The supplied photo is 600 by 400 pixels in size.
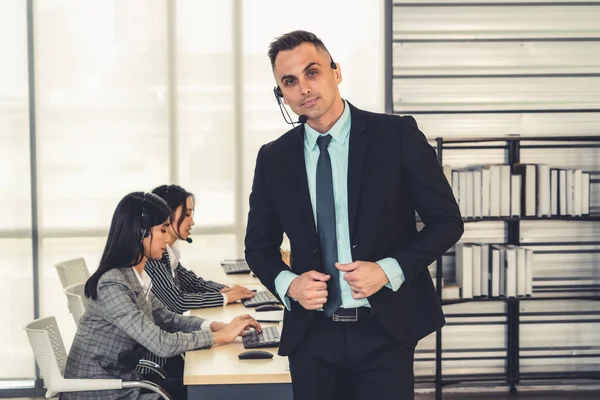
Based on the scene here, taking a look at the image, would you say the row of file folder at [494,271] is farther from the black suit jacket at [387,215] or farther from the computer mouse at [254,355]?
the black suit jacket at [387,215]

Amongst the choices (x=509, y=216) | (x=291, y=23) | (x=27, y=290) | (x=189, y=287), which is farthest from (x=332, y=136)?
(x=27, y=290)

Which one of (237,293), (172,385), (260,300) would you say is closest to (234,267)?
(237,293)

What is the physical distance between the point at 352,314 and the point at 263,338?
127 centimetres

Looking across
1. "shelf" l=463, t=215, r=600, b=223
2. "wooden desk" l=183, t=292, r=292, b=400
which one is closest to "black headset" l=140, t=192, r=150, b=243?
"wooden desk" l=183, t=292, r=292, b=400

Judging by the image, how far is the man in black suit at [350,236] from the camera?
1.73 m

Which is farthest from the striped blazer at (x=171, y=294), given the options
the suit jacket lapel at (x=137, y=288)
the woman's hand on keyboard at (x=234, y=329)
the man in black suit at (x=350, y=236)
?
the man in black suit at (x=350, y=236)

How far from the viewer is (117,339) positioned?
2889 millimetres

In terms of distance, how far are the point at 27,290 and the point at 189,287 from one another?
1512 mm

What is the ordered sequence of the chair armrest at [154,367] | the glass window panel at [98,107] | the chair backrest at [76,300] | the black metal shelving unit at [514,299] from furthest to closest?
the glass window panel at [98,107] < the black metal shelving unit at [514,299] < the chair backrest at [76,300] < the chair armrest at [154,367]

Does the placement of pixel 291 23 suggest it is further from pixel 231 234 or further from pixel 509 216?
pixel 509 216

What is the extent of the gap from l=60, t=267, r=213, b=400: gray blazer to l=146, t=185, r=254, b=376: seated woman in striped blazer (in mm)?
586

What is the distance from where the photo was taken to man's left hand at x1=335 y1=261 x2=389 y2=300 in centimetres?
166

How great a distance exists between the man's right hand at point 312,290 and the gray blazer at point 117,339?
1.25 metres

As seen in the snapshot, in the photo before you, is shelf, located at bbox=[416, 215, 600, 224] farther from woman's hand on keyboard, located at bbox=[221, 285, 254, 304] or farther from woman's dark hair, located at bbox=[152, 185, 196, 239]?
woman's dark hair, located at bbox=[152, 185, 196, 239]
